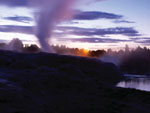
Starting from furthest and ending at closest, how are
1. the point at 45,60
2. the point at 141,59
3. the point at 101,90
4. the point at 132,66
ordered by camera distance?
the point at 141,59
the point at 132,66
the point at 45,60
the point at 101,90

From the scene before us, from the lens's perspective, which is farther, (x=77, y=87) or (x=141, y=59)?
(x=141, y=59)

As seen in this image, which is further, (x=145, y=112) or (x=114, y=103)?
(x=114, y=103)

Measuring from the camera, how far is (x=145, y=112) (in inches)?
839

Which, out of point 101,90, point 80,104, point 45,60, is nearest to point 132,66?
point 45,60

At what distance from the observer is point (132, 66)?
160m

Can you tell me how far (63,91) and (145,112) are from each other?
10.6m

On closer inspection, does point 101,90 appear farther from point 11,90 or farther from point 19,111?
point 19,111

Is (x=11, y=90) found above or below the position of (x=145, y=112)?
above

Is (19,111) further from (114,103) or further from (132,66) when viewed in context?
(132,66)

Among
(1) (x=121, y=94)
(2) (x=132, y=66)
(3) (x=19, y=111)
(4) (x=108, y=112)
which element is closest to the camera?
(3) (x=19, y=111)

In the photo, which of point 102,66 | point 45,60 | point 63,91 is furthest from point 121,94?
point 102,66

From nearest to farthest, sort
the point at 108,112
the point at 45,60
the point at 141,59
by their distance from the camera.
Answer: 1. the point at 108,112
2. the point at 45,60
3. the point at 141,59

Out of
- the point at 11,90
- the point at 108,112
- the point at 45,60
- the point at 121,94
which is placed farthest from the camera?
the point at 45,60

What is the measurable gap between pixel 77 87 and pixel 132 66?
132m
